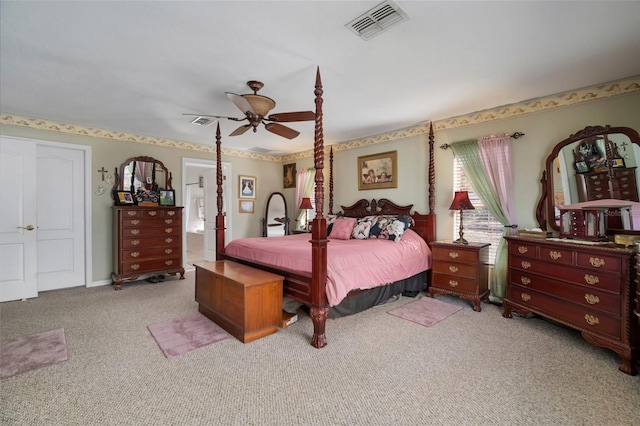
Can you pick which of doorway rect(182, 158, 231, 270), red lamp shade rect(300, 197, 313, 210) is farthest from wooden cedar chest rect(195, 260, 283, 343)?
red lamp shade rect(300, 197, 313, 210)

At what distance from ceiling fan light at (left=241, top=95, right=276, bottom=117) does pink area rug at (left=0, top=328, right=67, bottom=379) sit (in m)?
2.76

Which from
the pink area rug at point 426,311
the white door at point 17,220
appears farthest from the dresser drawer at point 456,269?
the white door at point 17,220

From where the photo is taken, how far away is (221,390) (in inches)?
79.6

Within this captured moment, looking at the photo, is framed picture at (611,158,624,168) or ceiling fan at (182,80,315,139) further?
framed picture at (611,158,624,168)

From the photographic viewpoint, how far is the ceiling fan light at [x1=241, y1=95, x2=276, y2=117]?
2.81 meters

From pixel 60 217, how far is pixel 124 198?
2.93 feet

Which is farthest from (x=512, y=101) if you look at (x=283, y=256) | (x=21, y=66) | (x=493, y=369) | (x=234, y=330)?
(x=21, y=66)

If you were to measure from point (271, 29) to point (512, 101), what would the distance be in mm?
3141

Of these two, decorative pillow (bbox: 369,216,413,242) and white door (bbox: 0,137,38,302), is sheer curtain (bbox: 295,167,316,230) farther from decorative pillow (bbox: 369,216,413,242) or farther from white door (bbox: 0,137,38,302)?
white door (bbox: 0,137,38,302)

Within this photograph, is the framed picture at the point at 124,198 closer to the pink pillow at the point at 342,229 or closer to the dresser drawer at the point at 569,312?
the pink pillow at the point at 342,229

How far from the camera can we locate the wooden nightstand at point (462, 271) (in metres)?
3.61

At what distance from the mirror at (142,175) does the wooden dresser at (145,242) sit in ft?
1.68

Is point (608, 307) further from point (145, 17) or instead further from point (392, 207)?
point (145, 17)

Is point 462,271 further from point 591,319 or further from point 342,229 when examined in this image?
point 342,229
